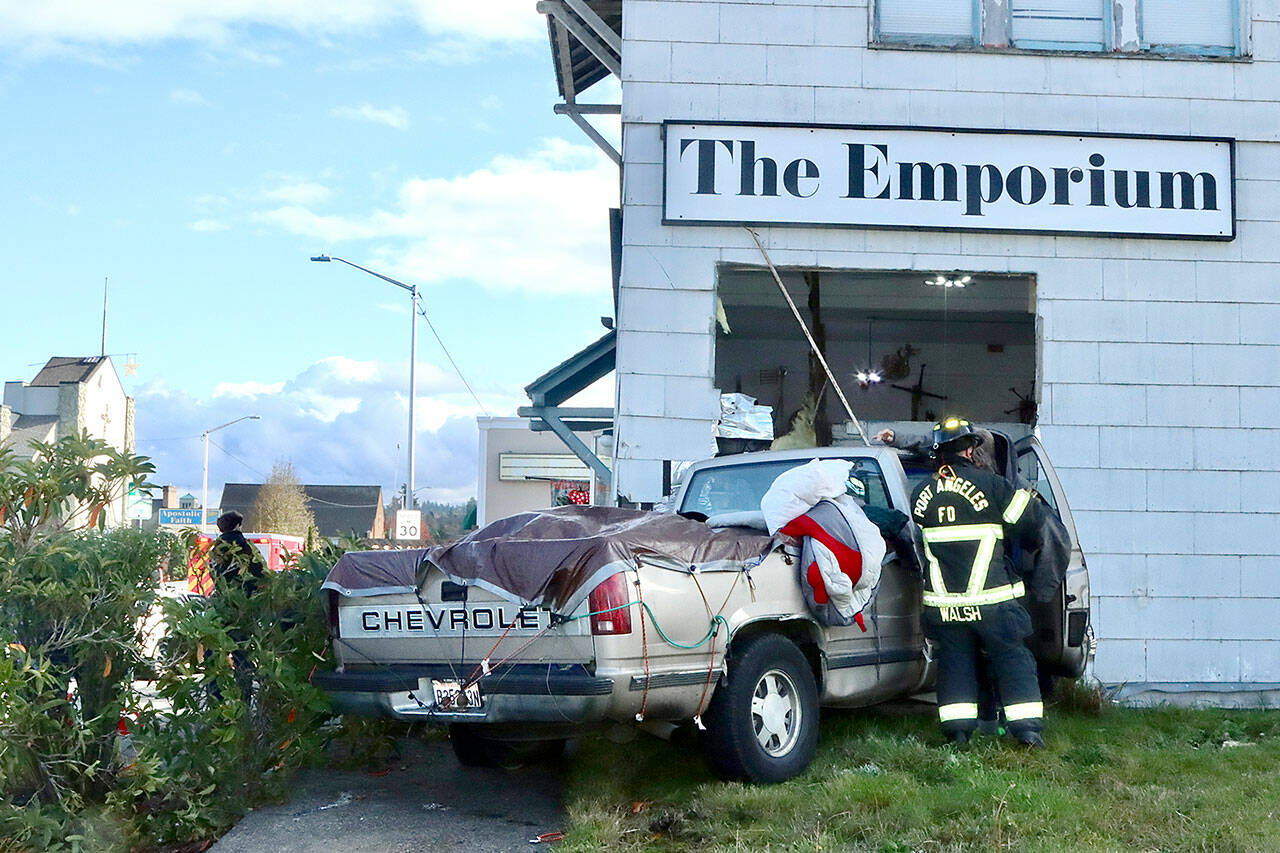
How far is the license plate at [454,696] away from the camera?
5.36 meters

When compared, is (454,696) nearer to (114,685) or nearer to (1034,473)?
(114,685)

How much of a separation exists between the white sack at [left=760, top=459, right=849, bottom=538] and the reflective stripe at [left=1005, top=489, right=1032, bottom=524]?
94 cm

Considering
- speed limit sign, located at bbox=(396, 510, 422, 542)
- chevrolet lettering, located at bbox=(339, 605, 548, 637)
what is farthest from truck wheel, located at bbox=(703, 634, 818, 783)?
speed limit sign, located at bbox=(396, 510, 422, 542)

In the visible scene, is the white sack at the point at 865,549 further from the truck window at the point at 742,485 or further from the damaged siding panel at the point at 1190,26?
the damaged siding panel at the point at 1190,26

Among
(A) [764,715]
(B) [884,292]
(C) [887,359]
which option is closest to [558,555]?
(A) [764,715]

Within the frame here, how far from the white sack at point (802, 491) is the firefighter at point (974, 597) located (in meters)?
0.69

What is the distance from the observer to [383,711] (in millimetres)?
5645

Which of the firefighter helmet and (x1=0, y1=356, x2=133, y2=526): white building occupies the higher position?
(x1=0, y1=356, x2=133, y2=526): white building

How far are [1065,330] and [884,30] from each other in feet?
8.81

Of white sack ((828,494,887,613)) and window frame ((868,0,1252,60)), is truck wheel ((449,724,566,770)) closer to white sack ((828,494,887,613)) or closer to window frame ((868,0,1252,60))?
white sack ((828,494,887,613))

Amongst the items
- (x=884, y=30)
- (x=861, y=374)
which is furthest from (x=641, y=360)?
(x=861, y=374)

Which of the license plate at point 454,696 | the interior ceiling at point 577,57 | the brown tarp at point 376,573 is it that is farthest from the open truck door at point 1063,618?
the interior ceiling at point 577,57

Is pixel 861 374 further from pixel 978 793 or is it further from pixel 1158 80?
pixel 978 793

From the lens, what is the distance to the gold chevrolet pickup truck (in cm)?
514
